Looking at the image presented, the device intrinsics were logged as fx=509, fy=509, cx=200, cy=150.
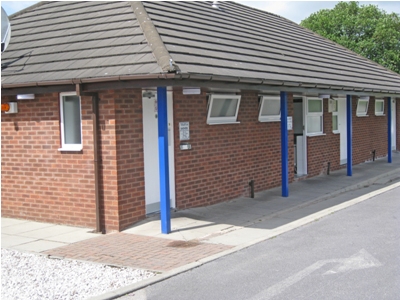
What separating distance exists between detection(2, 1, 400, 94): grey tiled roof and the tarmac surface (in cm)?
266

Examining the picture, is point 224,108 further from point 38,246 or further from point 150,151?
point 38,246

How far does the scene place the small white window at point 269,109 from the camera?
12.6 meters

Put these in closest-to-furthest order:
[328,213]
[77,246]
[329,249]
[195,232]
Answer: [329,249]
[77,246]
[195,232]
[328,213]

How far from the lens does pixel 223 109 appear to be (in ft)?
37.0

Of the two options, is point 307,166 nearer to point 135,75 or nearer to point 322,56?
point 322,56

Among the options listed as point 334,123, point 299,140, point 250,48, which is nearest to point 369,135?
point 334,123

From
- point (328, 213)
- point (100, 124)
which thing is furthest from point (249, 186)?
point (100, 124)

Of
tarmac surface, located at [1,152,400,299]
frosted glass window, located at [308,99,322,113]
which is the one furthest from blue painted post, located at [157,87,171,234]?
frosted glass window, located at [308,99,322,113]

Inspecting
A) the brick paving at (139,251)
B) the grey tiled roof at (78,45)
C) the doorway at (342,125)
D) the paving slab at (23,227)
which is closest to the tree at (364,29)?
the doorway at (342,125)

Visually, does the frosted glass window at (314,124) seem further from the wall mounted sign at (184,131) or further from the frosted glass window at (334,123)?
the wall mounted sign at (184,131)

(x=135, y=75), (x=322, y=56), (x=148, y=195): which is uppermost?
(x=322, y=56)

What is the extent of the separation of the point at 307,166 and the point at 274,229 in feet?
20.5

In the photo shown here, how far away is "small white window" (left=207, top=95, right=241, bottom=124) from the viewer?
10.9m

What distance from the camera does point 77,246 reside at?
795cm
